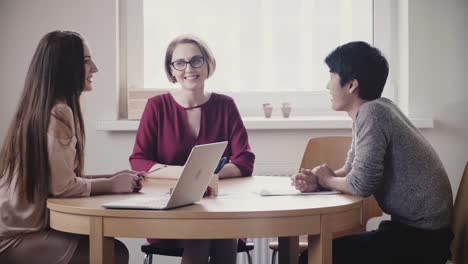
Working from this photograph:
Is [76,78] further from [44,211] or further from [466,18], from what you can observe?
[466,18]

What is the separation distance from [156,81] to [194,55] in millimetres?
932

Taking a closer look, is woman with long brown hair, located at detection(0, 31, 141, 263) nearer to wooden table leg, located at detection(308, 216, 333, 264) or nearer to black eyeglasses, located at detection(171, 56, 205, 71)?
wooden table leg, located at detection(308, 216, 333, 264)

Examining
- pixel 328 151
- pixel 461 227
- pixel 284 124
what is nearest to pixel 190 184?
pixel 461 227

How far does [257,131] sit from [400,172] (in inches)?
58.3

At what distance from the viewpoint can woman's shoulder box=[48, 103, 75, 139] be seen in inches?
78.6

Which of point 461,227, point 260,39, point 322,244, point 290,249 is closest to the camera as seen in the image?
point 322,244

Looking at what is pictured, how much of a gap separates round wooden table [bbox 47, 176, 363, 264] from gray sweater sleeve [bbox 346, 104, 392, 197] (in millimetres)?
75

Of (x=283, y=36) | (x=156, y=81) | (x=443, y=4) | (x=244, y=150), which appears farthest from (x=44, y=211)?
(x=443, y=4)

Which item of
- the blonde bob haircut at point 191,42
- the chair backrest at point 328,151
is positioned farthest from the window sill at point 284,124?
the blonde bob haircut at point 191,42

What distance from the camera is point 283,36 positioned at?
145 inches

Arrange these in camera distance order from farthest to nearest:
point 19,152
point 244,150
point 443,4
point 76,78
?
1. point 443,4
2. point 244,150
3. point 76,78
4. point 19,152

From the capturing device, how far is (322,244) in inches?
71.1

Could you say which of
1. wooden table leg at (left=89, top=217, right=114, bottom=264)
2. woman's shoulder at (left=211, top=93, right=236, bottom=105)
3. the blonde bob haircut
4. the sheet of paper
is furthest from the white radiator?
wooden table leg at (left=89, top=217, right=114, bottom=264)

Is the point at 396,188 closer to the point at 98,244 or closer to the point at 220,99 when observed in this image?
the point at 98,244
